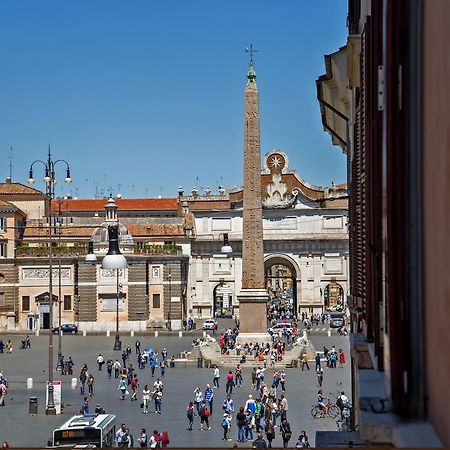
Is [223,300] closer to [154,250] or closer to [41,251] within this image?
[154,250]

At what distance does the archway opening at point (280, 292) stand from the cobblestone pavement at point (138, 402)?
31.4 metres

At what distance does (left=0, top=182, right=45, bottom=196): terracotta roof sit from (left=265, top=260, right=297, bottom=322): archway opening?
816 inches

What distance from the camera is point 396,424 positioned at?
12.0 feet

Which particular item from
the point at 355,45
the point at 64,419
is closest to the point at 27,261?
the point at 64,419

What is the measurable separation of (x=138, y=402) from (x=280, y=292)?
110203 millimetres

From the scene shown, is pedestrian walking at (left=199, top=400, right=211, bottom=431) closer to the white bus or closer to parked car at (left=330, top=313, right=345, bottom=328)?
the white bus

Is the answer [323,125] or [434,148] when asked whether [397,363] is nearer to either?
[434,148]

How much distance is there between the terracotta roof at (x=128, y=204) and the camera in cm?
8862

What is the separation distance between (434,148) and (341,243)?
77128 mm

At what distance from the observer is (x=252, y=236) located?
48.9 meters

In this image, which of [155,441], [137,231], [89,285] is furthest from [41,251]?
[155,441]

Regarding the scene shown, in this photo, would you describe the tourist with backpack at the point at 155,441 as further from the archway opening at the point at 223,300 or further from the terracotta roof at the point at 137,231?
the archway opening at the point at 223,300

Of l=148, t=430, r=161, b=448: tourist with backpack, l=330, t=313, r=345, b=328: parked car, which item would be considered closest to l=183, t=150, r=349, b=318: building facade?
l=330, t=313, r=345, b=328: parked car

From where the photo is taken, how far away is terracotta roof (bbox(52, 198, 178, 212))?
291 feet
